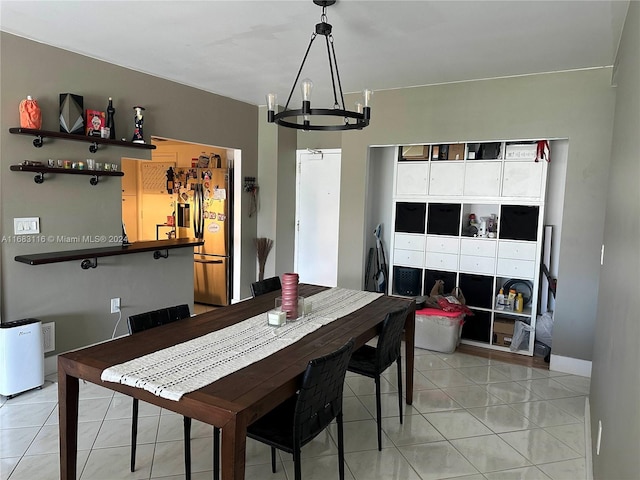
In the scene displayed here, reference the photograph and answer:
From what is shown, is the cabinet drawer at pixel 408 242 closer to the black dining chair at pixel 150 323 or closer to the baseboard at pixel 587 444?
the baseboard at pixel 587 444

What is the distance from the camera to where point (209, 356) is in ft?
6.52

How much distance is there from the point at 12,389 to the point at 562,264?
449 centimetres

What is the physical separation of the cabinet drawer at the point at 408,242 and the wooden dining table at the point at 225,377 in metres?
2.05

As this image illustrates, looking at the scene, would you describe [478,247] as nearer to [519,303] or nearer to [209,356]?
[519,303]

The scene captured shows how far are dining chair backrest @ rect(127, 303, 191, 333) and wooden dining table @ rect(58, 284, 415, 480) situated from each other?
0.25 feet

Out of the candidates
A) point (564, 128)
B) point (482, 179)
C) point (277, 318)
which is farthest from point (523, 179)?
point (277, 318)

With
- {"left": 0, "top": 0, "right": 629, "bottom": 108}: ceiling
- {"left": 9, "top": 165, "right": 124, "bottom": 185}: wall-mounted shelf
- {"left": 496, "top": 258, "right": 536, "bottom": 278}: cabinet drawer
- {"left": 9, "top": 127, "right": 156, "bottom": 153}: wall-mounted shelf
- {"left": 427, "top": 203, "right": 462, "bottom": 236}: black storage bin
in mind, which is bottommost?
{"left": 496, "top": 258, "right": 536, "bottom": 278}: cabinet drawer

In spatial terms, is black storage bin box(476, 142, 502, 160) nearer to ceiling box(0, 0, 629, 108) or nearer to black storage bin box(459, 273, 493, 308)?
ceiling box(0, 0, 629, 108)

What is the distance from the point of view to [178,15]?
2.83 metres

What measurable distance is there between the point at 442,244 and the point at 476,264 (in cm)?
40

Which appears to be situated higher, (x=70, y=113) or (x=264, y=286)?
(x=70, y=113)

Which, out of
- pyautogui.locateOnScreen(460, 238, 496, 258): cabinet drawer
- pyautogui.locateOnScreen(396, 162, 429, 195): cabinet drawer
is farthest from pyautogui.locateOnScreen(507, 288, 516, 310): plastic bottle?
pyautogui.locateOnScreen(396, 162, 429, 195): cabinet drawer

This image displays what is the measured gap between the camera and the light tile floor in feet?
7.92

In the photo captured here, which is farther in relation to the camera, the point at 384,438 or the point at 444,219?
the point at 444,219
